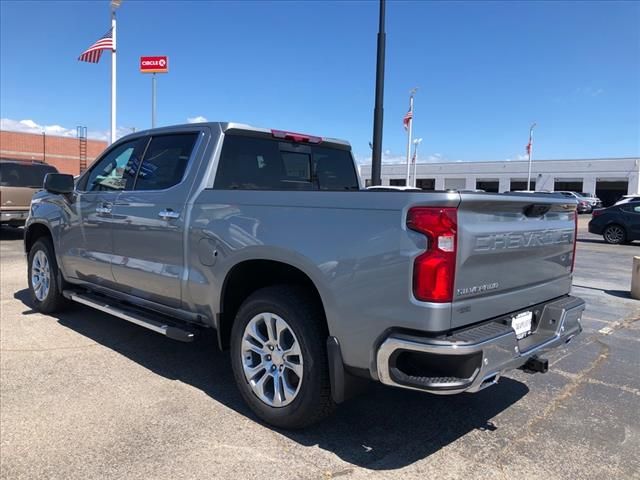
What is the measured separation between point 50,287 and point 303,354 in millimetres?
4016

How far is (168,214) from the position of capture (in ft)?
13.0

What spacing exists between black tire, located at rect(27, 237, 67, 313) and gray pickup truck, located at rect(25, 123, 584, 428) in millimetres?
1043

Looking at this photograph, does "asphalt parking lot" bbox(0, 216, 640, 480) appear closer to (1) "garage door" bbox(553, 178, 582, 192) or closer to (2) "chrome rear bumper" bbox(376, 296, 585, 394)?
(2) "chrome rear bumper" bbox(376, 296, 585, 394)

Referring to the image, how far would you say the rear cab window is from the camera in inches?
160

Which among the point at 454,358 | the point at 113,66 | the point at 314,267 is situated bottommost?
the point at 454,358

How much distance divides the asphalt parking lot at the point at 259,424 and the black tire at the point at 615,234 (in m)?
13.7

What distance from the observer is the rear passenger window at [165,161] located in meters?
4.14

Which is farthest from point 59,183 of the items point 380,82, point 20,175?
point 20,175

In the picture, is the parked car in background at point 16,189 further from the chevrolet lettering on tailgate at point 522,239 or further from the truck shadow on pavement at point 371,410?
the chevrolet lettering on tailgate at point 522,239

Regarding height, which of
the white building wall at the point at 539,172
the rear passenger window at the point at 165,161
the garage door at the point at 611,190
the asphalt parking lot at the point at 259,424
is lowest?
Result: the asphalt parking lot at the point at 259,424

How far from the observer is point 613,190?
5788 cm

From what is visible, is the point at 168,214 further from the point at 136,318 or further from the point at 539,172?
the point at 539,172

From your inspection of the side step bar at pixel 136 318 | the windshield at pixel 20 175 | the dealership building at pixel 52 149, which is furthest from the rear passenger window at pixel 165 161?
the dealership building at pixel 52 149

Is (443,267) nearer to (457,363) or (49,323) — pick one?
(457,363)
